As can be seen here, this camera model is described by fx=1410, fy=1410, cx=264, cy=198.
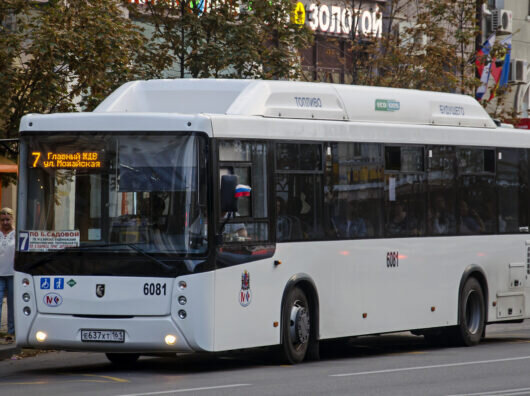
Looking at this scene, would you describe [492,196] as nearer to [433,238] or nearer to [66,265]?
[433,238]

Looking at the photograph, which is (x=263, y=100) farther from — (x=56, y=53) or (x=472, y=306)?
(x=472, y=306)

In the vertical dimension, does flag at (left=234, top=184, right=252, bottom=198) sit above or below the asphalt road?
above

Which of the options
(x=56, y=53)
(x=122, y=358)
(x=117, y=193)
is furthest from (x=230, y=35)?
(x=117, y=193)

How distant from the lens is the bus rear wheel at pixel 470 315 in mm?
18766

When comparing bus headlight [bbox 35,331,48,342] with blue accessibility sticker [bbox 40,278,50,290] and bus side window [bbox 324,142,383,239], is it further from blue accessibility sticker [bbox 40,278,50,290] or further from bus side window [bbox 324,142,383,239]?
bus side window [bbox 324,142,383,239]

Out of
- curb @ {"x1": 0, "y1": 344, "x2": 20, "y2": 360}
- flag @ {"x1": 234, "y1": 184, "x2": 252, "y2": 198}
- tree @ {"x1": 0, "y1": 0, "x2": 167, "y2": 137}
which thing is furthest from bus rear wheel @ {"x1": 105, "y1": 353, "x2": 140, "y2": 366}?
tree @ {"x1": 0, "y1": 0, "x2": 167, "y2": 137}

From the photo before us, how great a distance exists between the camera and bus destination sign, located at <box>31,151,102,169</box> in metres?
14.3

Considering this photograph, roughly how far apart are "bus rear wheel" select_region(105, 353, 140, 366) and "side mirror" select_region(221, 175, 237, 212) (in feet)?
9.15

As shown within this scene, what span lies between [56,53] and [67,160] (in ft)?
13.8

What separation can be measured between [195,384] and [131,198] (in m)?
2.08

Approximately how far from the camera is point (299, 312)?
1541 centimetres

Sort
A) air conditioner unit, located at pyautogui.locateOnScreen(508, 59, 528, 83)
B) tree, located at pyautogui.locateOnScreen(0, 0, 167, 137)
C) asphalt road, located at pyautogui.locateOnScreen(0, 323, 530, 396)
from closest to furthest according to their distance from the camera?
1. asphalt road, located at pyautogui.locateOnScreen(0, 323, 530, 396)
2. tree, located at pyautogui.locateOnScreen(0, 0, 167, 137)
3. air conditioner unit, located at pyautogui.locateOnScreen(508, 59, 528, 83)

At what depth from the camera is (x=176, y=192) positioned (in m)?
14.0

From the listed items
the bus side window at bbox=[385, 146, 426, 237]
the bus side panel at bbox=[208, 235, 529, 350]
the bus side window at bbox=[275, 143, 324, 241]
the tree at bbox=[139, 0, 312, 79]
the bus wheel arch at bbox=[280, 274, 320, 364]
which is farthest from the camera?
the tree at bbox=[139, 0, 312, 79]
